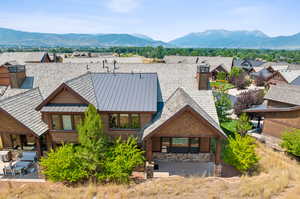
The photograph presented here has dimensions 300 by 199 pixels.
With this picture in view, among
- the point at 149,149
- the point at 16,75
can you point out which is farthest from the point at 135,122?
the point at 16,75

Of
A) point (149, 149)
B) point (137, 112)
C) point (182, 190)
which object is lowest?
point (182, 190)

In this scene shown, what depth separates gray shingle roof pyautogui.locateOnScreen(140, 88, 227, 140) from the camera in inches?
665

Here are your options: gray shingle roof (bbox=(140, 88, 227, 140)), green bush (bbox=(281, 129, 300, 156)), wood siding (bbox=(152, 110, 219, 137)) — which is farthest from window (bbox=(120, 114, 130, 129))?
A: green bush (bbox=(281, 129, 300, 156))

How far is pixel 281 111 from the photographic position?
25.2m

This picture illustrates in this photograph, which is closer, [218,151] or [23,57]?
[218,151]

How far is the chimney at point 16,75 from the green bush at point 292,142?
31.8m

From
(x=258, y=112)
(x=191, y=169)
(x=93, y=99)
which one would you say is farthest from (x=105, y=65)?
(x=258, y=112)

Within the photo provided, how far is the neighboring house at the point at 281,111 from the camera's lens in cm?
2423

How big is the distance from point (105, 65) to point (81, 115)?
10.8m

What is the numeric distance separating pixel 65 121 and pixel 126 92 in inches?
250

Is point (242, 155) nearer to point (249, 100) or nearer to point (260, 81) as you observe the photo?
point (249, 100)

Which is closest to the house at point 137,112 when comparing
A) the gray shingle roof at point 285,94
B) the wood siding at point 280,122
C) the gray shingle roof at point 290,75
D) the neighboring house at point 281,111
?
the neighboring house at point 281,111

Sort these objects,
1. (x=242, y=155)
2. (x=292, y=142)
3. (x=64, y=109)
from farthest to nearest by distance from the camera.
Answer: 1. (x=292, y=142)
2. (x=64, y=109)
3. (x=242, y=155)

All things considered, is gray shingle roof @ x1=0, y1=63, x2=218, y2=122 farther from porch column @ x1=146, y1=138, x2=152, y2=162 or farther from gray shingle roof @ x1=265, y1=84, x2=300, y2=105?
gray shingle roof @ x1=265, y1=84, x2=300, y2=105
